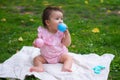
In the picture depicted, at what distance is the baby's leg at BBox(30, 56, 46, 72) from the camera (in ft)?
17.3

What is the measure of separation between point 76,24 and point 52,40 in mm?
2629

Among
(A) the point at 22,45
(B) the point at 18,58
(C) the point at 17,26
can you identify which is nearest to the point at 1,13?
(C) the point at 17,26

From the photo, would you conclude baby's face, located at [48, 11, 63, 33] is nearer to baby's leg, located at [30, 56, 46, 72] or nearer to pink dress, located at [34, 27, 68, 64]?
pink dress, located at [34, 27, 68, 64]

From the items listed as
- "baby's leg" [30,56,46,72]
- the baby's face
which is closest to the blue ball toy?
the baby's face

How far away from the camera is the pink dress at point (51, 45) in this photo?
5.46m

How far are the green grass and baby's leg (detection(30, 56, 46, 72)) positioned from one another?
2.42ft

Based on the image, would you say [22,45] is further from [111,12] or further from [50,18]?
[111,12]

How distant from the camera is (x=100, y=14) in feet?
29.5

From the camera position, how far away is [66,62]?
539cm

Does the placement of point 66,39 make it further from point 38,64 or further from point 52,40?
point 38,64

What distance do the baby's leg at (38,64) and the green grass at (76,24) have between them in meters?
0.74

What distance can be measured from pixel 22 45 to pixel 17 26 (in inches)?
56.2

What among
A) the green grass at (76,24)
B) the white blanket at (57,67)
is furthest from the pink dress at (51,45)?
the green grass at (76,24)

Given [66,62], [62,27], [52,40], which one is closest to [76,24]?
[52,40]
